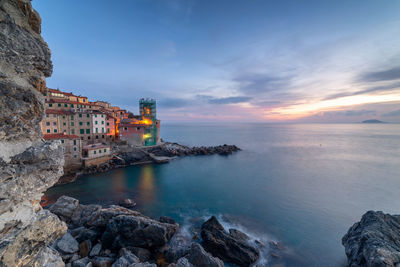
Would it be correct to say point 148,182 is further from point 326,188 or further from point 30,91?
point 326,188

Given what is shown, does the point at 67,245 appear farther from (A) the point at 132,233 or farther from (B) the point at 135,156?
(B) the point at 135,156

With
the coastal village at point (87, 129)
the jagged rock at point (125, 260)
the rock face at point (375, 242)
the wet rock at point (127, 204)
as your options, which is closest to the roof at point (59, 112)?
the coastal village at point (87, 129)

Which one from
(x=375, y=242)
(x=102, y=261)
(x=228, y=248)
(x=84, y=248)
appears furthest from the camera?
(x=228, y=248)

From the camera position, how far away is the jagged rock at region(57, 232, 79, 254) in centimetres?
805

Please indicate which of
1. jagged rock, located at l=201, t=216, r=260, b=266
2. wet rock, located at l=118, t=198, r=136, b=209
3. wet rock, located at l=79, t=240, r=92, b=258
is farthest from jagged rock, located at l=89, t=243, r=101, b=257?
wet rock, located at l=118, t=198, r=136, b=209

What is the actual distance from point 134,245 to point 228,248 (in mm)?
6077

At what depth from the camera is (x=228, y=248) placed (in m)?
10.3

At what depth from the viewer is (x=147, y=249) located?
960 cm

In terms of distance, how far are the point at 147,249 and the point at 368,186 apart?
3412 centimetres

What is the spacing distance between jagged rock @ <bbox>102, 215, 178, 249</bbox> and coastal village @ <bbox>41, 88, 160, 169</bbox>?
1952 cm

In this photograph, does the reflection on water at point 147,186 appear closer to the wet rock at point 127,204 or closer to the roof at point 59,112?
the wet rock at point 127,204

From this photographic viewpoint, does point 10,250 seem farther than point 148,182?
No

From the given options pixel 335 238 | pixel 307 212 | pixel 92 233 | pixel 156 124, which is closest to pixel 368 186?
pixel 307 212

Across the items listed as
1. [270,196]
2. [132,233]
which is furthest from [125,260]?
[270,196]
